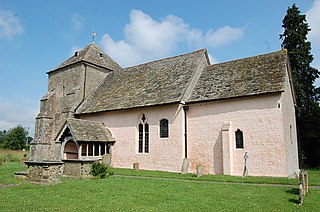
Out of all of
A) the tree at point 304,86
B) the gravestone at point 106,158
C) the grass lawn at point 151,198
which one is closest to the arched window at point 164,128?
the gravestone at point 106,158

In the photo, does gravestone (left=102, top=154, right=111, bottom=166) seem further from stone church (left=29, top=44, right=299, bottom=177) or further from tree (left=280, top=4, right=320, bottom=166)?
tree (left=280, top=4, right=320, bottom=166)

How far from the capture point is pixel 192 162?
20359mm

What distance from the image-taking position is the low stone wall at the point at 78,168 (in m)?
16.8

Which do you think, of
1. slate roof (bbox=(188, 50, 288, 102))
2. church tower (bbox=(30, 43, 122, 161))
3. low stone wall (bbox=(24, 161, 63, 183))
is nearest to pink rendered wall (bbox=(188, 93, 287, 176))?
slate roof (bbox=(188, 50, 288, 102))

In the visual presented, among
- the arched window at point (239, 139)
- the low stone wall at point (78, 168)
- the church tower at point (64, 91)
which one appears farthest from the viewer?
the church tower at point (64, 91)

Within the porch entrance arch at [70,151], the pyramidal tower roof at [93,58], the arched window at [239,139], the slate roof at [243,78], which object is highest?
the pyramidal tower roof at [93,58]

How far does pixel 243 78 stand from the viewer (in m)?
20.0

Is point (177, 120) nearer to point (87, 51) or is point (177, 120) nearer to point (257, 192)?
point (257, 192)

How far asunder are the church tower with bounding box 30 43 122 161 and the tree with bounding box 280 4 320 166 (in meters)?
20.8

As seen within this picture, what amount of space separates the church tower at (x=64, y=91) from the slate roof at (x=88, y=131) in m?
4.77

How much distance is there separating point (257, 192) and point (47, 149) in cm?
2247

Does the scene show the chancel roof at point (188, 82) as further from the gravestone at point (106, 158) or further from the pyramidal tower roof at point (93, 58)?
the gravestone at point (106, 158)

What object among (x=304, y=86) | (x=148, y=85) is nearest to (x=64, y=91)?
(x=148, y=85)

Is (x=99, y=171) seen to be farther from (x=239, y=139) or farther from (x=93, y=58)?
(x=93, y=58)
